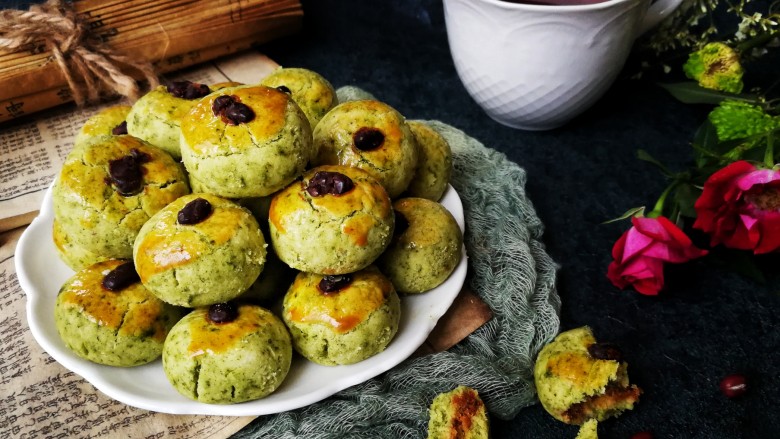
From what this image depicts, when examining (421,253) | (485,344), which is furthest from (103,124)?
(485,344)

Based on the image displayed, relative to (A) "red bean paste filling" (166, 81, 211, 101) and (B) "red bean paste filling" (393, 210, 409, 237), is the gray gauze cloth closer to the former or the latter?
(B) "red bean paste filling" (393, 210, 409, 237)

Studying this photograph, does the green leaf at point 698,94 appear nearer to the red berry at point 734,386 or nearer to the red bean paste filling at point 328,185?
the red berry at point 734,386

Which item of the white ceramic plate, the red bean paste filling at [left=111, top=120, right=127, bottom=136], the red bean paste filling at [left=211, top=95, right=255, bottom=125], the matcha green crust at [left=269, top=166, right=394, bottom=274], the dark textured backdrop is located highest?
the red bean paste filling at [left=211, top=95, right=255, bottom=125]

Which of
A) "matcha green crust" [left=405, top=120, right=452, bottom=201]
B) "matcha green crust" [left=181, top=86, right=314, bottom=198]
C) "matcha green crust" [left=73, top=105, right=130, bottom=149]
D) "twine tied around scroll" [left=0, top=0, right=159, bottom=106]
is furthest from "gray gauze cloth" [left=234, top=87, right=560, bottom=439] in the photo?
"twine tied around scroll" [left=0, top=0, right=159, bottom=106]

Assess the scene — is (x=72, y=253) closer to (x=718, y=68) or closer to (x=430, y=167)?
(x=430, y=167)

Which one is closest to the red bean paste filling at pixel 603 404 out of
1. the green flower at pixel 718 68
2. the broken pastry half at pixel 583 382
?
the broken pastry half at pixel 583 382

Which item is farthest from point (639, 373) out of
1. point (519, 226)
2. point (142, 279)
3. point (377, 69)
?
point (377, 69)
